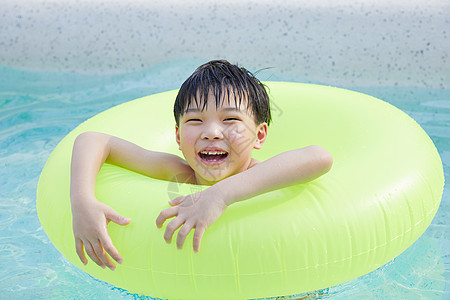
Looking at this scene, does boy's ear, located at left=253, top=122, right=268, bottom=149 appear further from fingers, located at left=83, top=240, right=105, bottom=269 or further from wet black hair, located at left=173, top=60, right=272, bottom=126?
fingers, located at left=83, top=240, right=105, bottom=269

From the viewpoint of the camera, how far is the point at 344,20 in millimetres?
4465

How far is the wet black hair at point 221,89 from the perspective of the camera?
5.88 feet

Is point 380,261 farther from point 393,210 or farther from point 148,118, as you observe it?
point 148,118

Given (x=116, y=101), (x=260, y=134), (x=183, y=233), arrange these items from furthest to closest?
(x=116, y=101) → (x=260, y=134) → (x=183, y=233)

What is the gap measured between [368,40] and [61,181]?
3.23 meters

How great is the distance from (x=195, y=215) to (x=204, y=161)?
344 millimetres

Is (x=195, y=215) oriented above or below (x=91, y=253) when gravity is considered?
above

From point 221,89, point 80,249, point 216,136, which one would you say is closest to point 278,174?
point 216,136

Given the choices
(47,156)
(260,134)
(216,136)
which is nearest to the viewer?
(216,136)

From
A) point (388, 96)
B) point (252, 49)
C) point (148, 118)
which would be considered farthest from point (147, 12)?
point (148, 118)

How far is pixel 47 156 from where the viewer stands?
310cm

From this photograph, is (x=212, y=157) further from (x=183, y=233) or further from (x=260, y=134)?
(x=183, y=233)

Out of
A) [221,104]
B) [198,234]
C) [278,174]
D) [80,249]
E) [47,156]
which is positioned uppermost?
[221,104]

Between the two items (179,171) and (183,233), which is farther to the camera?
(179,171)
